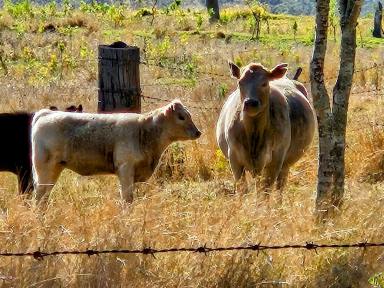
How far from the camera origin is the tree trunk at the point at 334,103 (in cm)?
861

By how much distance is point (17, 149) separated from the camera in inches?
402

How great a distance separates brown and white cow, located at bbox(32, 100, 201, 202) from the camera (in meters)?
9.48

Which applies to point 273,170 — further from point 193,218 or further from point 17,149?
point 17,149

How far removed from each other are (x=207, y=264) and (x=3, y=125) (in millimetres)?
4017

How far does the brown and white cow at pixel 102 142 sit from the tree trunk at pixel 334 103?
145 centimetres

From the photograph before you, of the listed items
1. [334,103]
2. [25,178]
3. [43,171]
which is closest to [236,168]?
[334,103]

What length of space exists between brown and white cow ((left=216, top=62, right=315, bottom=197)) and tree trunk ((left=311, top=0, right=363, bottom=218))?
948 mm

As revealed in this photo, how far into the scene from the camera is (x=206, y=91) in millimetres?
17188

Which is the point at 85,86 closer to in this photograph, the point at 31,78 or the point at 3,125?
the point at 31,78

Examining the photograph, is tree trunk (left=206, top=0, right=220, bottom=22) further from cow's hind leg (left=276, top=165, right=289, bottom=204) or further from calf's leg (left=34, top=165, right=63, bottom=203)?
calf's leg (left=34, top=165, right=63, bottom=203)

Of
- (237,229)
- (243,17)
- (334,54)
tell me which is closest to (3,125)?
(237,229)

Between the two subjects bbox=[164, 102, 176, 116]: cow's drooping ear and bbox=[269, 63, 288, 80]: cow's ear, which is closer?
bbox=[164, 102, 176, 116]: cow's drooping ear

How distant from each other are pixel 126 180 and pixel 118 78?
206 cm

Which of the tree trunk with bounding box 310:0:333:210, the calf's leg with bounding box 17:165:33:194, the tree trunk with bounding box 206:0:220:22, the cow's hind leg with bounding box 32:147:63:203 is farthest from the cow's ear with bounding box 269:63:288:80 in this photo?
the tree trunk with bounding box 206:0:220:22
